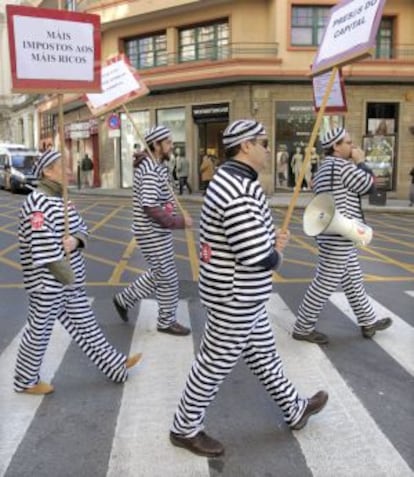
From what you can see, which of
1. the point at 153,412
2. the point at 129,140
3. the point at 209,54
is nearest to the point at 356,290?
the point at 153,412

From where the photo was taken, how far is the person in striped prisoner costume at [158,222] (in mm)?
5141

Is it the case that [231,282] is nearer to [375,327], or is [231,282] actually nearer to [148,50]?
[375,327]

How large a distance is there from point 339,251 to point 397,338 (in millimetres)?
1065

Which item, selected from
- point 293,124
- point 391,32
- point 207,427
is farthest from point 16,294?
point 391,32

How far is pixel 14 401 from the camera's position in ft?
13.4

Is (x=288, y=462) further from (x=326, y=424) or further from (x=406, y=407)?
(x=406, y=407)

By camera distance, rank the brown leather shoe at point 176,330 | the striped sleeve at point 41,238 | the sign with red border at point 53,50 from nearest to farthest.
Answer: the striped sleeve at point 41,238 → the sign with red border at point 53,50 → the brown leather shoe at point 176,330

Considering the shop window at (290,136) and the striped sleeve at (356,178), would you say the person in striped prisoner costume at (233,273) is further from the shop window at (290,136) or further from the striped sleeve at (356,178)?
the shop window at (290,136)

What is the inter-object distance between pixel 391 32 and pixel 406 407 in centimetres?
2190

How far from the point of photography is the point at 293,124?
75.3 ft

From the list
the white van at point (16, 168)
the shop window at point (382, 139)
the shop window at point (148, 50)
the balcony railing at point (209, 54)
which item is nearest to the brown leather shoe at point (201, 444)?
the shop window at point (382, 139)

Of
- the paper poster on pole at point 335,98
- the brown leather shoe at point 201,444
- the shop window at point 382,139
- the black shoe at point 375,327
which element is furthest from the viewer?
the shop window at point 382,139

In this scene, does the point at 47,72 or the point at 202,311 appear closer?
the point at 47,72

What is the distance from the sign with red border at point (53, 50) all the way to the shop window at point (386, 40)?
67.3 ft
